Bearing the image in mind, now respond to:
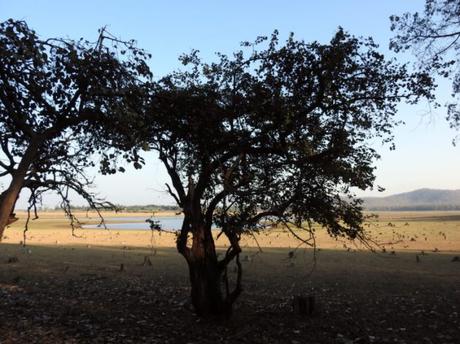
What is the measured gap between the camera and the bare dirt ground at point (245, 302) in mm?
9898

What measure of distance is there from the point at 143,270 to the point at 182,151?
35.9 ft

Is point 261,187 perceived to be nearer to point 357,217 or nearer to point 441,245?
point 357,217

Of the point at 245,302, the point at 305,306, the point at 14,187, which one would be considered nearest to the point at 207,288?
the point at 305,306

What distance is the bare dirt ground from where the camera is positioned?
9.90 metres

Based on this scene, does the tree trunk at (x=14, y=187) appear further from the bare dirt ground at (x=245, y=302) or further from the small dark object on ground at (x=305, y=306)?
the small dark object on ground at (x=305, y=306)

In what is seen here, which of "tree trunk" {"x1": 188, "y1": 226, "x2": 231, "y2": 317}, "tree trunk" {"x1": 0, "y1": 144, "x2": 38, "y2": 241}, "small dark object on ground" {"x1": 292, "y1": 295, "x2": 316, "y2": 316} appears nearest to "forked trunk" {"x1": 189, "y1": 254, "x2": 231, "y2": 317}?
"tree trunk" {"x1": 188, "y1": 226, "x2": 231, "y2": 317}

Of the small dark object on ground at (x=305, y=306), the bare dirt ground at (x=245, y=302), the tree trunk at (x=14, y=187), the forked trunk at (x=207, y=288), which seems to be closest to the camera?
the tree trunk at (x=14, y=187)

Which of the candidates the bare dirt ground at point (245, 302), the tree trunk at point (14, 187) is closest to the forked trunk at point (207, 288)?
the bare dirt ground at point (245, 302)

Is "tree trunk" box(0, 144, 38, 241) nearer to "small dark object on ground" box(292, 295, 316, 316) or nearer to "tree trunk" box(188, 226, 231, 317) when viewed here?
"tree trunk" box(188, 226, 231, 317)

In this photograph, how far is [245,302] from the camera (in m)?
13.5

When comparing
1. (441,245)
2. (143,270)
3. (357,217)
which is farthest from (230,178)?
(441,245)

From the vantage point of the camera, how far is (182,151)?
11305mm

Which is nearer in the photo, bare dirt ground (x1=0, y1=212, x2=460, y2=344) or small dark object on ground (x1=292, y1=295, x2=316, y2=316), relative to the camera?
bare dirt ground (x1=0, y1=212, x2=460, y2=344)

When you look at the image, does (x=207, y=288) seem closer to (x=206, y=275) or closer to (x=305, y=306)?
(x=206, y=275)
